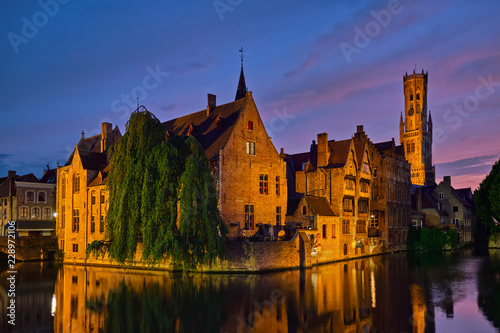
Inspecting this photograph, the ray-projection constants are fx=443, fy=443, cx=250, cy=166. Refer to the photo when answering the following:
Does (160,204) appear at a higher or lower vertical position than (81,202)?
lower

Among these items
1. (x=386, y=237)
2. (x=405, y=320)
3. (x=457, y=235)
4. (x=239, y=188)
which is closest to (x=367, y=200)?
(x=386, y=237)

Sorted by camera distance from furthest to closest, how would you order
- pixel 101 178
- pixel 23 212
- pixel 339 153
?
1. pixel 23 212
2. pixel 339 153
3. pixel 101 178

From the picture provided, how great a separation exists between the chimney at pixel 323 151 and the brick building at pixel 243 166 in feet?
17.8

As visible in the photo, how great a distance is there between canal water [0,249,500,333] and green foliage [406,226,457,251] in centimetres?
2537

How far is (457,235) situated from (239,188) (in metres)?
42.6

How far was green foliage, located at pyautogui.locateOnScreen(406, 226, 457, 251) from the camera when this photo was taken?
194ft

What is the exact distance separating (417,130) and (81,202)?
440 ft

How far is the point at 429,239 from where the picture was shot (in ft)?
196

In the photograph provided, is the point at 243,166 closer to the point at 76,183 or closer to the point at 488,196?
the point at 76,183

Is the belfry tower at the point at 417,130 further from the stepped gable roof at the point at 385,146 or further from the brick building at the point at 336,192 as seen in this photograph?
the brick building at the point at 336,192

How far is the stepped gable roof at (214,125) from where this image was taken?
130 ft

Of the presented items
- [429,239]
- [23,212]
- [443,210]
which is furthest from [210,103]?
[443,210]

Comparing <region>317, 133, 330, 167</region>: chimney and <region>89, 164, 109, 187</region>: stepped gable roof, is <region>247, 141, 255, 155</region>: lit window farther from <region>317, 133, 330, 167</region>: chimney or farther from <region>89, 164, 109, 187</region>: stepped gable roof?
<region>89, 164, 109, 187</region>: stepped gable roof

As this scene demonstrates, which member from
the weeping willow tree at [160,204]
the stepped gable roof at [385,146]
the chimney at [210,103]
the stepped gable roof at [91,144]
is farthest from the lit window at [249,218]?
the stepped gable roof at [385,146]
